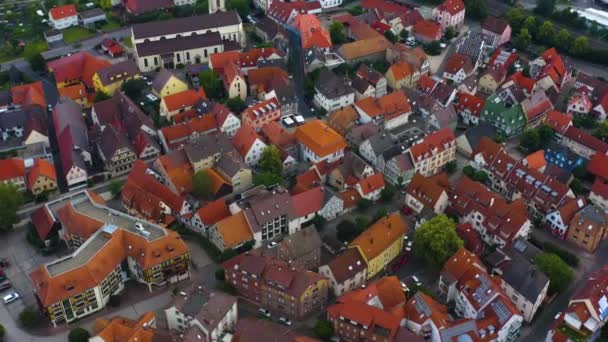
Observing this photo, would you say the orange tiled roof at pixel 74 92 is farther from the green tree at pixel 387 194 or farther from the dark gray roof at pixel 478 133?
the dark gray roof at pixel 478 133

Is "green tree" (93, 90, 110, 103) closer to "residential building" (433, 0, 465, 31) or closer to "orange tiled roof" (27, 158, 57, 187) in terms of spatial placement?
"orange tiled roof" (27, 158, 57, 187)

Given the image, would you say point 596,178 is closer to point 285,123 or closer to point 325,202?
point 325,202

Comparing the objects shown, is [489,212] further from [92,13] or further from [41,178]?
[92,13]

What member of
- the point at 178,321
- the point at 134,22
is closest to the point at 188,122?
the point at 178,321

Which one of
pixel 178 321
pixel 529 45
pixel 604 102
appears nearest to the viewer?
pixel 178 321

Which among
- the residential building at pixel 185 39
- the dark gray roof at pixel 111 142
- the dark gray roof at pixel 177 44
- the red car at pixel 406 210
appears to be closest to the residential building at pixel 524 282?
the red car at pixel 406 210

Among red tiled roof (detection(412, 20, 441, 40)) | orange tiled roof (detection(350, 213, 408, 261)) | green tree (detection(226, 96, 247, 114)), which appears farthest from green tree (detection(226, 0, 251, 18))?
orange tiled roof (detection(350, 213, 408, 261))
